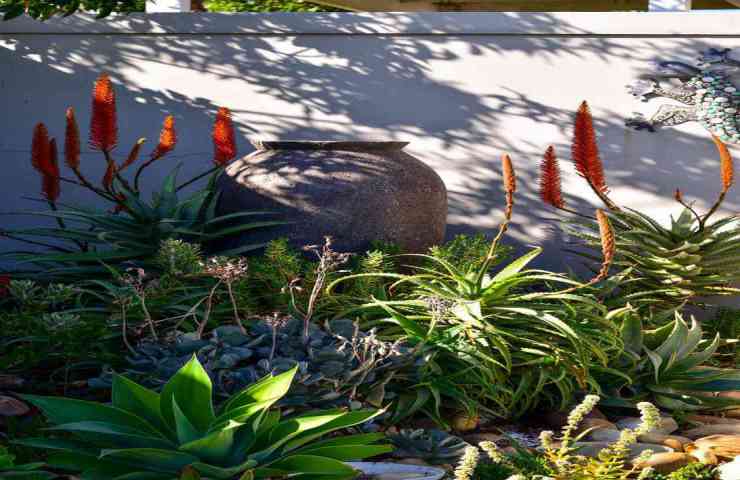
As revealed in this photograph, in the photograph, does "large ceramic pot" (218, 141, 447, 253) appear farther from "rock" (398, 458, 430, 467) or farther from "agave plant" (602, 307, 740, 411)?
"rock" (398, 458, 430, 467)

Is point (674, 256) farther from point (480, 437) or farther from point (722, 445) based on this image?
point (480, 437)

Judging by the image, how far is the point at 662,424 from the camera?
3920mm

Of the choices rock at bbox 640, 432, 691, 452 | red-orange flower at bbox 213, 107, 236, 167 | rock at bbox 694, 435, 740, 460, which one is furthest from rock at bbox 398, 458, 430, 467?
red-orange flower at bbox 213, 107, 236, 167

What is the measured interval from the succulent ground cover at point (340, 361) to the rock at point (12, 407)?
11 mm

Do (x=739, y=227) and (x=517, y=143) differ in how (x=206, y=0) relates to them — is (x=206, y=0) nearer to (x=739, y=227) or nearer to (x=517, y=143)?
(x=517, y=143)

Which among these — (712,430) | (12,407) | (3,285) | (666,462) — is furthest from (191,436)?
(3,285)

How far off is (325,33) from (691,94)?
2368 millimetres

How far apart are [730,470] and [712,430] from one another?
66 cm

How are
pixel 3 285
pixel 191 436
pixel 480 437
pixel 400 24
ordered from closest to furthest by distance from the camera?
1. pixel 191 436
2. pixel 480 437
3. pixel 3 285
4. pixel 400 24

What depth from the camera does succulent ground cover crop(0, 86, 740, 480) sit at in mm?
2883

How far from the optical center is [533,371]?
4.08 meters

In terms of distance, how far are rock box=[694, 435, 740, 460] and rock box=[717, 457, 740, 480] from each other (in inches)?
5.9

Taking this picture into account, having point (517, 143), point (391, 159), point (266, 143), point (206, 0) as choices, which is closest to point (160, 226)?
point (266, 143)

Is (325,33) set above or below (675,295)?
above
